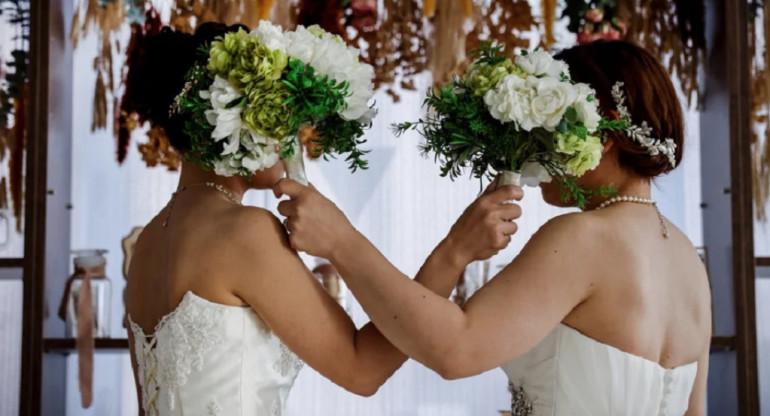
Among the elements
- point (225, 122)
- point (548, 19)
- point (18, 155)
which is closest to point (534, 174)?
point (225, 122)

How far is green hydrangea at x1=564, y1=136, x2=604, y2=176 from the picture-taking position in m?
1.95

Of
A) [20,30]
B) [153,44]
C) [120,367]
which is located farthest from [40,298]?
[153,44]

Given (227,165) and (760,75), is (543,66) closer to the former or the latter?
(227,165)

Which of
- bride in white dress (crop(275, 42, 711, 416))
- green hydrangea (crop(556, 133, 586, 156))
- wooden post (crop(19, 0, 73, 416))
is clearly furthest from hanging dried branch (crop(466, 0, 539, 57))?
green hydrangea (crop(556, 133, 586, 156))

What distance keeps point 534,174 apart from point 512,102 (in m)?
0.23

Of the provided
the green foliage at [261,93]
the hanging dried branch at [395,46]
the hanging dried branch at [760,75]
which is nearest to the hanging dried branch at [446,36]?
the hanging dried branch at [395,46]

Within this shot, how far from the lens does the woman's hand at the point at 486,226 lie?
2.07 meters

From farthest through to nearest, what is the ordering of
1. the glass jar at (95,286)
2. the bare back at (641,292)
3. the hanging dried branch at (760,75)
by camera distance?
the hanging dried branch at (760,75) → the glass jar at (95,286) → the bare back at (641,292)

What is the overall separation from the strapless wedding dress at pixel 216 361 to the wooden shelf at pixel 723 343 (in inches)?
98.0

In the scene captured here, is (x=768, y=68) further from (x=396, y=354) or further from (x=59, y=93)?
(x=59, y=93)

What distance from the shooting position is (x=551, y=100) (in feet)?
6.23

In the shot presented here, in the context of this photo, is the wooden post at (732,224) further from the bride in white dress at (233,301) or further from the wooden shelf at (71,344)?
the wooden shelf at (71,344)

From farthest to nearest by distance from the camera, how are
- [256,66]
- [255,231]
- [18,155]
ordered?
[18,155] < [255,231] < [256,66]

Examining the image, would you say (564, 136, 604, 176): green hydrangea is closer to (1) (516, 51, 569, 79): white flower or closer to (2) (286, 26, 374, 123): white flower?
(1) (516, 51, 569, 79): white flower
